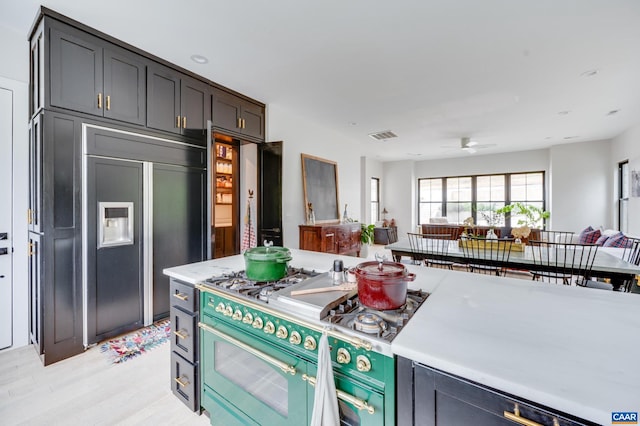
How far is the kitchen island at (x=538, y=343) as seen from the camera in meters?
0.65

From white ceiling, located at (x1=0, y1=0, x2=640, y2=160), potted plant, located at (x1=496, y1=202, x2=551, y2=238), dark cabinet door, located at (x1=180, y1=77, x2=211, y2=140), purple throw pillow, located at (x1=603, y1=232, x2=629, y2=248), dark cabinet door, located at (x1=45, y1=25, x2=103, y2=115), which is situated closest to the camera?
white ceiling, located at (x1=0, y1=0, x2=640, y2=160)

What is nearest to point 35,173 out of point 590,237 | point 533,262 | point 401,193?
point 533,262

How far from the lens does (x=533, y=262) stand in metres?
2.89

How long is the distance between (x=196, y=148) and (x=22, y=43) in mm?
1662

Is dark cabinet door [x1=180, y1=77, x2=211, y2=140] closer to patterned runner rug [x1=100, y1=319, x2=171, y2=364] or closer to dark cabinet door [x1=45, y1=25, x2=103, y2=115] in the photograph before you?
dark cabinet door [x1=45, y1=25, x2=103, y2=115]

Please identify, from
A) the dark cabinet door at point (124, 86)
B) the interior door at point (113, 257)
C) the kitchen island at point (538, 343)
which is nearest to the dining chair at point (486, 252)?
the kitchen island at point (538, 343)

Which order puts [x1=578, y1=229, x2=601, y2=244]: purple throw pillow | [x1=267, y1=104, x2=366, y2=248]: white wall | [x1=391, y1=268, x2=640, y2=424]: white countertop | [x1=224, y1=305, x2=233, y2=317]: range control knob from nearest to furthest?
[x1=391, y1=268, x2=640, y2=424]: white countertop
[x1=224, y1=305, x2=233, y2=317]: range control knob
[x1=267, y1=104, x2=366, y2=248]: white wall
[x1=578, y1=229, x2=601, y2=244]: purple throw pillow

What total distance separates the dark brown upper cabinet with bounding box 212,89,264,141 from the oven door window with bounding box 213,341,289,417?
2.90 meters

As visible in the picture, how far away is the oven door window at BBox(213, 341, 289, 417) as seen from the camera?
1.27 metres

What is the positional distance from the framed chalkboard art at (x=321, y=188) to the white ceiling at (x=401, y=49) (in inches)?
38.6

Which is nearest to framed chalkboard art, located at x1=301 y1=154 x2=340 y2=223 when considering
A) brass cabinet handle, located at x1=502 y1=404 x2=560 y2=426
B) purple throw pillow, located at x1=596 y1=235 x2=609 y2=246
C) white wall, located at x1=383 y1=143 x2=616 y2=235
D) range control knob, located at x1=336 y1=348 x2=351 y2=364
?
range control knob, located at x1=336 y1=348 x2=351 y2=364

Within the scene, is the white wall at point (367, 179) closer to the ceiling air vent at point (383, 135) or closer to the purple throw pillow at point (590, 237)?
the ceiling air vent at point (383, 135)

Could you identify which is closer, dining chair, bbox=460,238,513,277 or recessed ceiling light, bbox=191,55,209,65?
recessed ceiling light, bbox=191,55,209,65

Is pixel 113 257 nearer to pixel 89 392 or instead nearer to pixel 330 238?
A: pixel 89 392
